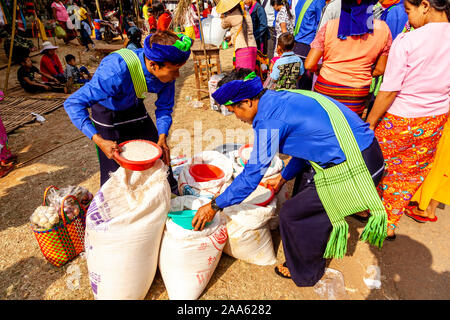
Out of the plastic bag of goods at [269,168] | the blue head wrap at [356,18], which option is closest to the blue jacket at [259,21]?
the blue head wrap at [356,18]

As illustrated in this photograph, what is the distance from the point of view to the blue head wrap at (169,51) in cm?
166

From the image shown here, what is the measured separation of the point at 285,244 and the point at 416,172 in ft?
4.19

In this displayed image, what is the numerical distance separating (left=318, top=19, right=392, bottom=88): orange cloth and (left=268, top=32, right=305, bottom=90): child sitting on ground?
1.20m

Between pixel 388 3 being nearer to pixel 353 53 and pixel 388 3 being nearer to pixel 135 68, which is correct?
pixel 353 53

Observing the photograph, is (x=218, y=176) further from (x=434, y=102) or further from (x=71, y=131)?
(x=71, y=131)

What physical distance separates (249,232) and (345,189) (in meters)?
0.74

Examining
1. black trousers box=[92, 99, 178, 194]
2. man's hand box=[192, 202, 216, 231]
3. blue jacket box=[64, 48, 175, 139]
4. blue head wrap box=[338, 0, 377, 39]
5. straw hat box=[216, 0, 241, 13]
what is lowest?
man's hand box=[192, 202, 216, 231]

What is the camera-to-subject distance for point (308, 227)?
1.73 metres

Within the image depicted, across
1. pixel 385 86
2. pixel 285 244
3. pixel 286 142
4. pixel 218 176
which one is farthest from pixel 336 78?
pixel 285 244

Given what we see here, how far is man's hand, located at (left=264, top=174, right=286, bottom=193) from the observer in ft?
6.98

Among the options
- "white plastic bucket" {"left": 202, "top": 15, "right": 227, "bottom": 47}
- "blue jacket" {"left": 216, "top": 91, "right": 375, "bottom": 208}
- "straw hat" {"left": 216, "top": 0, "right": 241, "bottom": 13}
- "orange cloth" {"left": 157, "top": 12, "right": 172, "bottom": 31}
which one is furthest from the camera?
"orange cloth" {"left": 157, "top": 12, "right": 172, "bottom": 31}

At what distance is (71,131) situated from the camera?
451cm

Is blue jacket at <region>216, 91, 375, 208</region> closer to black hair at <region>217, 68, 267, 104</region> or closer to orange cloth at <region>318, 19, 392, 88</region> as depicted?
black hair at <region>217, 68, 267, 104</region>

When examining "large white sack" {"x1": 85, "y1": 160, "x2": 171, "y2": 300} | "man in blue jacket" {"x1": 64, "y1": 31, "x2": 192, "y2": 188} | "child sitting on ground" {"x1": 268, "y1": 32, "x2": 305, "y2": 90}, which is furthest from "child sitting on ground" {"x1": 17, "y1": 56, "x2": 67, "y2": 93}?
"large white sack" {"x1": 85, "y1": 160, "x2": 171, "y2": 300}
